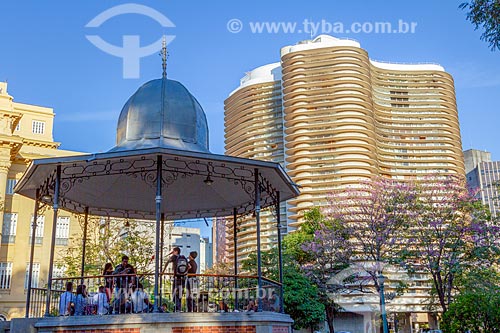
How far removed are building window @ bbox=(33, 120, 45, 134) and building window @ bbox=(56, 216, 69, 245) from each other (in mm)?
8646

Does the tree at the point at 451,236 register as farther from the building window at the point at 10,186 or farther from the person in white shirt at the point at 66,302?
the building window at the point at 10,186

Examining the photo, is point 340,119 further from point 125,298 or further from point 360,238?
point 125,298

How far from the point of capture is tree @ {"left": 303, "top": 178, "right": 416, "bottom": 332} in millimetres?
33156

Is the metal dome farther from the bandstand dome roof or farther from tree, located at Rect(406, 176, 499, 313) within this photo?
tree, located at Rect(406, 176, 499, 313)

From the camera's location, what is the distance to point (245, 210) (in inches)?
667

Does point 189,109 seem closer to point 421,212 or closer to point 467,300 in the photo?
point 467,300

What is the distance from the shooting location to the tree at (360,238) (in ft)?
109

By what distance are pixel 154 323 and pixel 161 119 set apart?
17.3 feet

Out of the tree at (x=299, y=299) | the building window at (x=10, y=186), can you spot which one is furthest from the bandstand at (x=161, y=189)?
the building window at (x=10, y=186)

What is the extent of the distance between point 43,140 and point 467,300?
114 feet

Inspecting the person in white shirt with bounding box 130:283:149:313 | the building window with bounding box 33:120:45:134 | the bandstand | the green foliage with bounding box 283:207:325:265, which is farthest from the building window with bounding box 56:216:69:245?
the person in white shirt with bounding box 130:283:149:313

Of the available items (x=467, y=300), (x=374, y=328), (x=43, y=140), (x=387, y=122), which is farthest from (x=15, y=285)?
(x=387, y=122)

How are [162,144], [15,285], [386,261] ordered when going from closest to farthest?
[162,144] < [386,261] < [15,285]

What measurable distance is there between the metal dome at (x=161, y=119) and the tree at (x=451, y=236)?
21570mm
